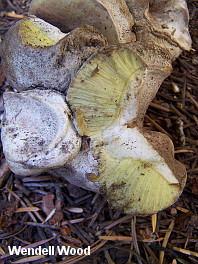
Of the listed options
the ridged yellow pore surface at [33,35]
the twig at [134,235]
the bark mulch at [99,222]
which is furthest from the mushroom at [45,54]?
the twig at [134,235]

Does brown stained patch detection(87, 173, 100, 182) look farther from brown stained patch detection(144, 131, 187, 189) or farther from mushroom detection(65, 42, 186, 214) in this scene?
brown stained patch detection(144, 131, 187, 189)

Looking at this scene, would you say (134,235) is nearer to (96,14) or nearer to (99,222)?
(99,222)

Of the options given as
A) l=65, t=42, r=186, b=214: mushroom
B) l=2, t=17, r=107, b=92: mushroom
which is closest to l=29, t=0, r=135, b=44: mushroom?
l=2, t=17, r=107, b=92: mushroom

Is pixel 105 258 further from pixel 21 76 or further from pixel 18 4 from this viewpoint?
pixel 18 4

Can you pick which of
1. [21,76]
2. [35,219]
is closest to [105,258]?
[35,219]

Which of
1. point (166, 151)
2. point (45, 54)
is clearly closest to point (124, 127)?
point (166, 151)

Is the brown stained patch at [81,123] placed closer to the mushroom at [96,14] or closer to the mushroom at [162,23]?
the mushroom at [96,14]
